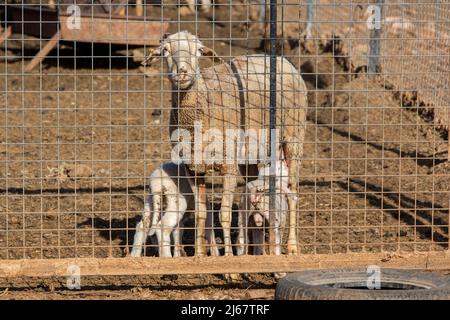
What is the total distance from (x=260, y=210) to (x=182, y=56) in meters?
1.32

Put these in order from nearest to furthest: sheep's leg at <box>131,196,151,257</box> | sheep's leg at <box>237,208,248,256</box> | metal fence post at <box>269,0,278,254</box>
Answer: metal fence post at <box>269,0,278,254</box> < sheep's leg at <box>131,196,151,257</box> < sheep's leg at <box>237,208,248,256</box>

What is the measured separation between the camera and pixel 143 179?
325 inches

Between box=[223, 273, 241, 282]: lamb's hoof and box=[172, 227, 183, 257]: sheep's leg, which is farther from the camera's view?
box=[172, 227, 183, 257]: sheep's leg

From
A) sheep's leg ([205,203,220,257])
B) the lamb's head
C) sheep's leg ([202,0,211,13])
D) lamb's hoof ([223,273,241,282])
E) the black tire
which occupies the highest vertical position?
sheep's leg ([202,0,211,13])

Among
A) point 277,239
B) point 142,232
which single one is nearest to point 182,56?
point 142,232

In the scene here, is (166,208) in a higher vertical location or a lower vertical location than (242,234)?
higher

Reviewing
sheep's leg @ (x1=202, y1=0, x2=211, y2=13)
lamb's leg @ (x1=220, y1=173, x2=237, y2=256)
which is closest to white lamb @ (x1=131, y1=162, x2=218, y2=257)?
lamb's leg @ (x1=220, y1=173, x2=237, y2=256)

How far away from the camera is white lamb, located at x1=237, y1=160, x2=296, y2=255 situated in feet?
24.1

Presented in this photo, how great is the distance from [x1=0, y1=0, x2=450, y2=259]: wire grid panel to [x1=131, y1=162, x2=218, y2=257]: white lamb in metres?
0.06

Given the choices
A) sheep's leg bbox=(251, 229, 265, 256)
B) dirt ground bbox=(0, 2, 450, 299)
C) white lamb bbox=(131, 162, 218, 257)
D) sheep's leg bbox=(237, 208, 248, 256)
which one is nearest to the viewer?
dirt ground bbox=(0, 2, 450, 299)

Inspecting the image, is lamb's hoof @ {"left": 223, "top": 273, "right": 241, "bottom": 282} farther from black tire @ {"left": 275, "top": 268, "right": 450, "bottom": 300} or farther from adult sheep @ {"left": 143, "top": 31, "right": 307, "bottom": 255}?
black tire @ {"left": 275, "top": 268, "right": 450, "bottom": 300}

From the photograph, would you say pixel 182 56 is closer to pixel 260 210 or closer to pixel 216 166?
pixel 216 166

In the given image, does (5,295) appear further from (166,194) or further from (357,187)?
(357,187)

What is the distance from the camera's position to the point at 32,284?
6.93 m
